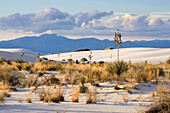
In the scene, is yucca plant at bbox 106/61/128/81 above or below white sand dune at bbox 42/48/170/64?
below

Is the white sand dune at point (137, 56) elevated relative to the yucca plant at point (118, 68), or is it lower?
elevated

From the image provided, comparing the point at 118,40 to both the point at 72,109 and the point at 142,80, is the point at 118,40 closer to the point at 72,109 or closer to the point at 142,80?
the point at 142,80

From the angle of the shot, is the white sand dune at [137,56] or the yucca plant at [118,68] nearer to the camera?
the yucca plant at [118,68]

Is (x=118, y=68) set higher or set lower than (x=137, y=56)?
lower

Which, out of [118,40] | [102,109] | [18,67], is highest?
[118,40]

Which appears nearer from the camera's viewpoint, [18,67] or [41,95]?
[41,95]

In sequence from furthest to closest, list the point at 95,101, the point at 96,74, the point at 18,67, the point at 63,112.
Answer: the point at 18,67 → the point at 96,74 → the point at 95,101 → the point at 63,112

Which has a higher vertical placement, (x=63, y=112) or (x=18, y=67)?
(x=18, y=67)

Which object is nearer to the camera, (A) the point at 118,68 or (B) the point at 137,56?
(A) the point at 118,68

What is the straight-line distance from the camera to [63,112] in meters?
5.56

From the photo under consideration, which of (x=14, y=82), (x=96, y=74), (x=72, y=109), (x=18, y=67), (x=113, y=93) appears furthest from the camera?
(x=18, y=67)

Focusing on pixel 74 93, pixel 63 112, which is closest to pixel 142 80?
pixel 74 93

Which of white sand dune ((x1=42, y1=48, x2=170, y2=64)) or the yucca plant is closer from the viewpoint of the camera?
the yucca plant

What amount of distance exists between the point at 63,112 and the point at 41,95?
1817 mm
